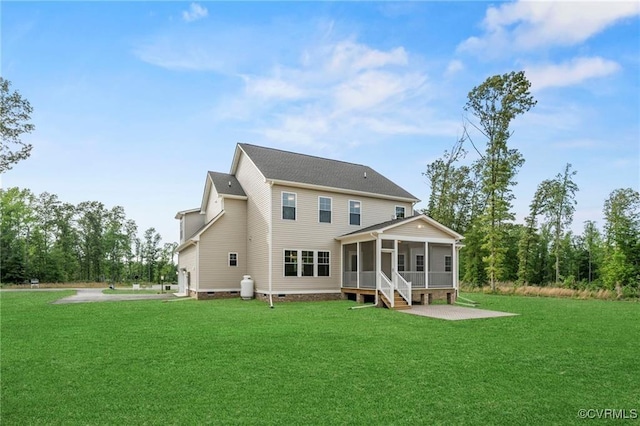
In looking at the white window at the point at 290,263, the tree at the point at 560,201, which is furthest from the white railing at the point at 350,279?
the tree at the point at 560,201

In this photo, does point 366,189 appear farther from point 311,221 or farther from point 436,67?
point 436,67

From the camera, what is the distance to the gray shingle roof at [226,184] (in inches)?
784

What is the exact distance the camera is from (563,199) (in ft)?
117

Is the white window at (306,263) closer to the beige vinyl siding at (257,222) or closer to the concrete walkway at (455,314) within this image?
the beige vinyl siding at (257,222)

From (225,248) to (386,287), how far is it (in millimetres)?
8565

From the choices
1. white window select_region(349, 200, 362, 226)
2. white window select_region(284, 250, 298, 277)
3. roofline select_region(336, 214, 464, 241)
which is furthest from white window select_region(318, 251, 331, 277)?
white window select_region(349, 200, 362, 226)

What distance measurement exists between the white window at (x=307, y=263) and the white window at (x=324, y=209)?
1.66 metres

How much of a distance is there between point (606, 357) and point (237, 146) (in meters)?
17.8

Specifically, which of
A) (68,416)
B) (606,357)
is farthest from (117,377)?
(606,357)

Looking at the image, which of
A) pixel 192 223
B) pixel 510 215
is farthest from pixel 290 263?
pixel 510 215

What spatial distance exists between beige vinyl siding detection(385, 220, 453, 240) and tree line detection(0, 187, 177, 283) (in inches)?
1283

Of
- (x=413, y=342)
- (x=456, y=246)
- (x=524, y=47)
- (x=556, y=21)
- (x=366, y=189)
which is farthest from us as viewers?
(x=366, y=189)

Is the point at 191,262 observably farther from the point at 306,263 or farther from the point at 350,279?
the point at 350,279

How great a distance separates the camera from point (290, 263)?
17422 millimetres
